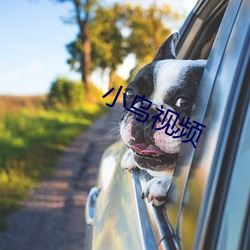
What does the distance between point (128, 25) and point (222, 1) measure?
81.7 inches

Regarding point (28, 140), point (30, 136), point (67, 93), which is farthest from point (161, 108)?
point (67, 93)

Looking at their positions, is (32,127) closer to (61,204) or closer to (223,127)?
(61,204)

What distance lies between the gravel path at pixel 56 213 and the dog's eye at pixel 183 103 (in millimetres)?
1362

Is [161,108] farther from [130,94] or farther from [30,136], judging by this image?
[30,136]

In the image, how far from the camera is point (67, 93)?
17906mm

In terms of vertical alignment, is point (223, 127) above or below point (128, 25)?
below

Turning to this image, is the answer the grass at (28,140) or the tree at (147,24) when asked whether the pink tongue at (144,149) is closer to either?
the tree at (147,24)

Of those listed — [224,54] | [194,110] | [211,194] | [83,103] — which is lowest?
[83,103]

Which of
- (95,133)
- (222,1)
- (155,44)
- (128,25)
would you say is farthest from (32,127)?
(222,1)

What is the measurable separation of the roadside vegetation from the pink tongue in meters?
1.68

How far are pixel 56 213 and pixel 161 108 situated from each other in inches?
151

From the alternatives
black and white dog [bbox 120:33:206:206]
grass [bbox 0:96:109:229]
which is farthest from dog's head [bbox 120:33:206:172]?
grass [bbox 0:96:109:229]

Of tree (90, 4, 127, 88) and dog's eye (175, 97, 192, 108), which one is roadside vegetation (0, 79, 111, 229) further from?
dog's eye (175, 97, 192, 108)

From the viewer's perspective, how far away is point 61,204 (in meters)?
5.32
